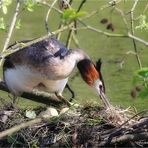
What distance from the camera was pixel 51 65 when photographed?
805cm

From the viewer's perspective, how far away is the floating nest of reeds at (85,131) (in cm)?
666

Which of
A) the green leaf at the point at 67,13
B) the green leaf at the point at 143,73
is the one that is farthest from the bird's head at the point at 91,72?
the green leaf at the point at 67,13

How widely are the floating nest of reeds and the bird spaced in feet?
2.92

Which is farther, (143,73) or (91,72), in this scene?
(91,72)

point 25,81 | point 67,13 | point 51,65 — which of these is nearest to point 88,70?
point 51,65

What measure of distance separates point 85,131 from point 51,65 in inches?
56.6

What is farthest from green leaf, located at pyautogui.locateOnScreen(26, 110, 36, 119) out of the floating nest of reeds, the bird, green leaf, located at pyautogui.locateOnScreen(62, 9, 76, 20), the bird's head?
green leaf, located at pyautogui.locateOnScreen(62, 9, 76, 20)

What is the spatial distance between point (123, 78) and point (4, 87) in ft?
16.6

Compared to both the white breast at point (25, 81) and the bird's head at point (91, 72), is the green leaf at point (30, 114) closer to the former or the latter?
the white breast at point (25, 81)

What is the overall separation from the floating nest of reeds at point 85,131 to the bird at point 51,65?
2.92 feet

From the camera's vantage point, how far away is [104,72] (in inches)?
574

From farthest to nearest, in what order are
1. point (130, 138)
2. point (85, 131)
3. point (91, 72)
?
1. point (91, 72)
2. point (85, 131)
3. point (130, 138)

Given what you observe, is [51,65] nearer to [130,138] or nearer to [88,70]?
[88,70]

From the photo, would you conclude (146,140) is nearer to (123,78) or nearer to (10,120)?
(10,120)
